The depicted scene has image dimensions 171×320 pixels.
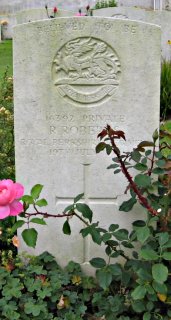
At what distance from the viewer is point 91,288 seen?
311 cm

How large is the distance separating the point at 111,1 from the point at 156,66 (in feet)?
53.2

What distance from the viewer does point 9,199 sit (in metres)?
2.21

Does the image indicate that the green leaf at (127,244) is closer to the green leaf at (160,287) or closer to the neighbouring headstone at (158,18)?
the green leaf at (160,287)

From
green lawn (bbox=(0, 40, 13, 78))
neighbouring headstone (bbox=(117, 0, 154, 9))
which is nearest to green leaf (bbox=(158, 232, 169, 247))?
green lawn (bbox=(0, 40, 13, 78))

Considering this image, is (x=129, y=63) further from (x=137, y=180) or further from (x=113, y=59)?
(x=137, y=180)

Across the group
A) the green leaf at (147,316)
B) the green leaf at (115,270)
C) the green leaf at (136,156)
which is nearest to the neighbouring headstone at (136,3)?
the green leaf at (136,156)

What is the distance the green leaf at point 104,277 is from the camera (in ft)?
8.52

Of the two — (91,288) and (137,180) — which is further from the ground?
(137,180)

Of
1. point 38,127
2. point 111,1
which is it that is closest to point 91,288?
point 38,127

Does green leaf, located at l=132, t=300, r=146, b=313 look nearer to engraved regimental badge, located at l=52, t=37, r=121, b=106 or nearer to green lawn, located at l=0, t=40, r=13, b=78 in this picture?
Answer: engraved regimental badge, located at l=52, t=37, r=121, b=106

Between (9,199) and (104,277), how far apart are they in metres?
0.72

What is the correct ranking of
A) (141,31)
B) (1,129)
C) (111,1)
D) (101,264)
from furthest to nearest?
(111,1), (1,129), (141,31), (101,264)

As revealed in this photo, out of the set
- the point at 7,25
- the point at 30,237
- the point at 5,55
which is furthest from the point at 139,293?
the point at 7,25

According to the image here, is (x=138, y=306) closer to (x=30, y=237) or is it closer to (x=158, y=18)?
(x=30, y=237)
